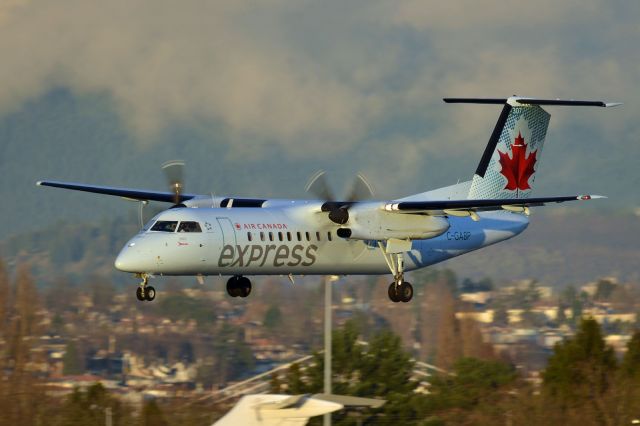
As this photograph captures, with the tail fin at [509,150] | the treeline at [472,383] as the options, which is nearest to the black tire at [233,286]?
the treeline at [472,383]

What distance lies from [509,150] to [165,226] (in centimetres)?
1008

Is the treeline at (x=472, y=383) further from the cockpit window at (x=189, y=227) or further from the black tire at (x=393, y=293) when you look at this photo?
the cockpit window at (x=189, y=227)

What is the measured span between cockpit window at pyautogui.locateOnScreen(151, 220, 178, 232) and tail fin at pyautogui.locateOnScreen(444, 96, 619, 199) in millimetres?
8540

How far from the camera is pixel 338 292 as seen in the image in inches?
2251

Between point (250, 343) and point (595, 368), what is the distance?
17346mm

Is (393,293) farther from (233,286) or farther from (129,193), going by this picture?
(129,193)

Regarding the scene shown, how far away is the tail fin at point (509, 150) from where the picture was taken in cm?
Result: 3066

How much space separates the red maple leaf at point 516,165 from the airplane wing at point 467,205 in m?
3.85

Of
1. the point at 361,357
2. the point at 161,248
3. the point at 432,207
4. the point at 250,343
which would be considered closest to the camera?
the point at 161,248

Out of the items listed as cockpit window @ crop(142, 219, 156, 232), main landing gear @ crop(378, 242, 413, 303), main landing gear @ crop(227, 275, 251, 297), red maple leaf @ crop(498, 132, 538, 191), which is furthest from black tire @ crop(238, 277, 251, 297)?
red maple leaf @ crop(498, 132, 538, 191)

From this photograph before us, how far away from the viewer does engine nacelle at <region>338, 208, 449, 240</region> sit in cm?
2725

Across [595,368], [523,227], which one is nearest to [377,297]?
[595,368]

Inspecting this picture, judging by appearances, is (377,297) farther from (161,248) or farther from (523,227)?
(161,248)

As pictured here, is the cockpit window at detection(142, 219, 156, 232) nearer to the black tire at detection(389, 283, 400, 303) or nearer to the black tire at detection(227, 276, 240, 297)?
the black tire at detection(227, 276, 240, 297)
